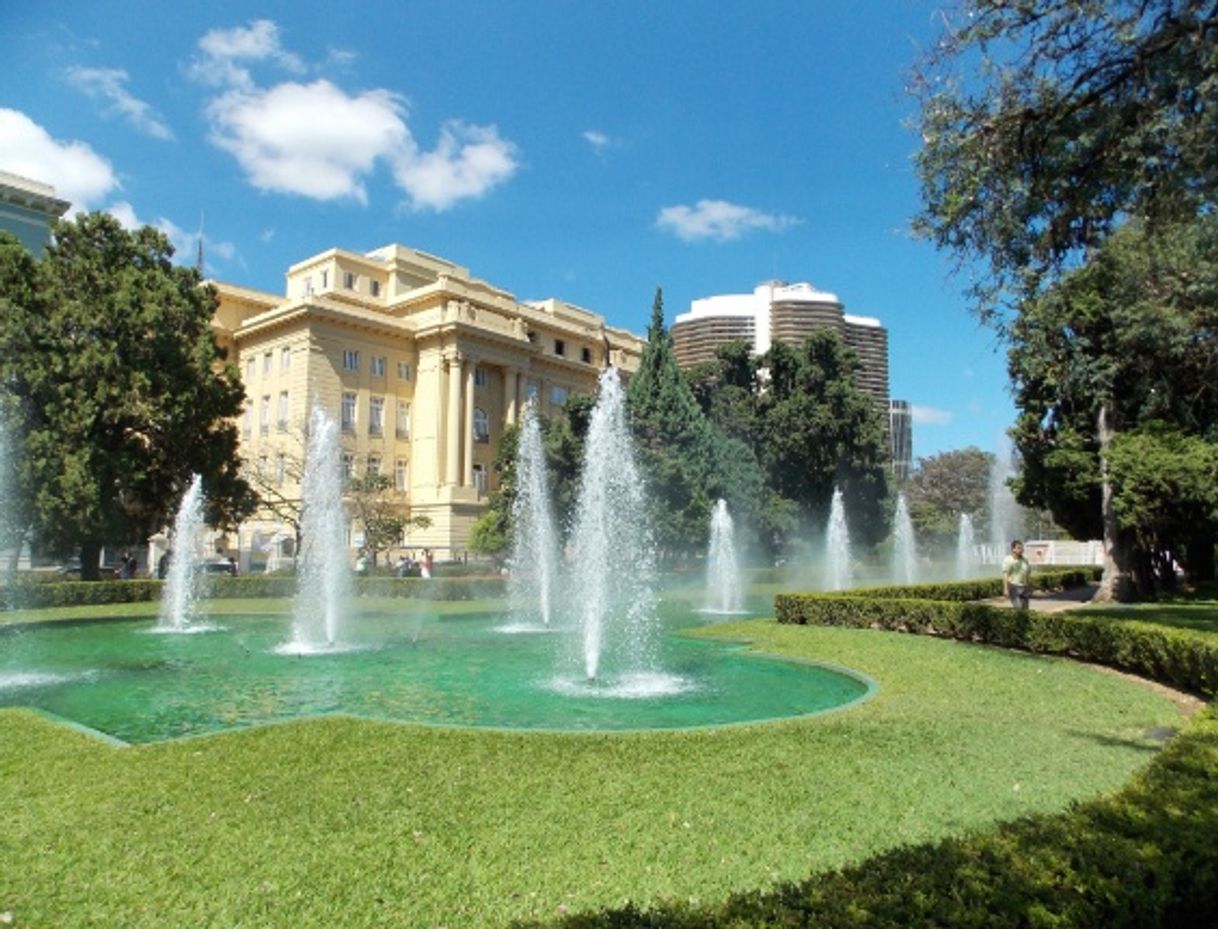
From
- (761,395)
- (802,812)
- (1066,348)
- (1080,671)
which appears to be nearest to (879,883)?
(802,812)

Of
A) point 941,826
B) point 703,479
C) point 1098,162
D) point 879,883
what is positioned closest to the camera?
point 879,883

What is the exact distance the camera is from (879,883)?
3549mm

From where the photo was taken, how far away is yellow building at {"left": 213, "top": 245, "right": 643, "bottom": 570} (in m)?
47.6

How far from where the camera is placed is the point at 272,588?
29.5 m

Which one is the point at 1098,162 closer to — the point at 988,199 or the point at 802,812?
the point at 988,199

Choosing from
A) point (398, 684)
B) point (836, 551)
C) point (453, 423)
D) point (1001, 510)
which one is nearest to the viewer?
point (398, 684)

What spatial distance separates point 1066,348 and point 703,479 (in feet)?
68.6

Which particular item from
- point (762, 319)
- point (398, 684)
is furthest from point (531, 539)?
point (762, 319)

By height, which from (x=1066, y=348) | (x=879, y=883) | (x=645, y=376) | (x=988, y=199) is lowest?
(x=879, y=883)

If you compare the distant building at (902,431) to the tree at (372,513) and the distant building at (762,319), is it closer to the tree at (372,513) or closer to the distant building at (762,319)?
the distant building at (762,319)

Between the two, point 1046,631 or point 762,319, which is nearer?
point 1046,631

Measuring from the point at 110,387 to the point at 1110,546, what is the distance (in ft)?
99.5

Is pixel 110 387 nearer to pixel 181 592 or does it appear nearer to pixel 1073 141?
pixel 181 592

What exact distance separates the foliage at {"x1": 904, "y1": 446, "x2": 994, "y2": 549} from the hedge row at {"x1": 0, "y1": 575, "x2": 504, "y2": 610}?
5059cm
